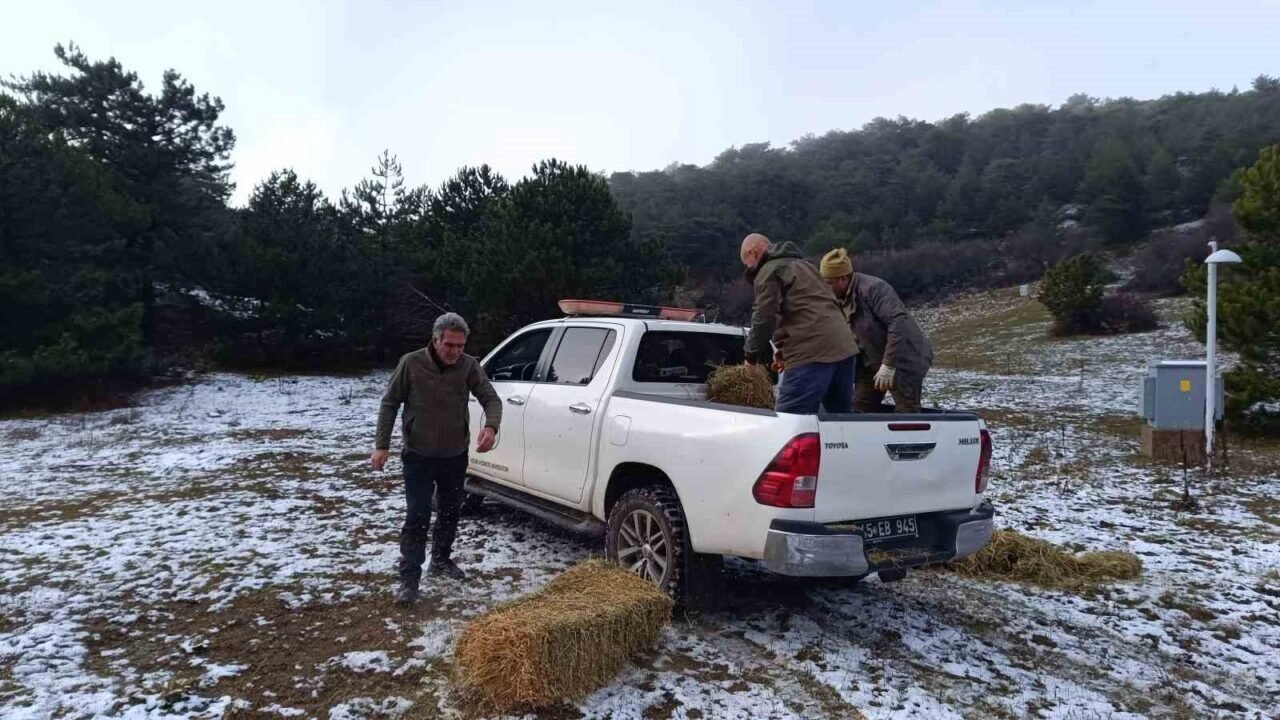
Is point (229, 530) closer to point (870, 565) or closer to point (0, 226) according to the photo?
point (870, 565)

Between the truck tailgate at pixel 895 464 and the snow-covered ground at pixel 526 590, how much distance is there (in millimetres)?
834

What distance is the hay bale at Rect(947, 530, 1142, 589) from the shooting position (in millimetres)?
5367

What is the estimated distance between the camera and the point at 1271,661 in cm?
414

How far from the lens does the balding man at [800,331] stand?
461cm

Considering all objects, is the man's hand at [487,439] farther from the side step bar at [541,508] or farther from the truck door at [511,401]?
the truck door at [511,401]

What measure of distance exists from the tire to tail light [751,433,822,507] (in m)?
0.70

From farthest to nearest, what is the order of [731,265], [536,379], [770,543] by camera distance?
[731,265], [536,379], [770,543]

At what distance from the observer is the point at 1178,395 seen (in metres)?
9.99

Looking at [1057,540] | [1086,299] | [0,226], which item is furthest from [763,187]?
[1057,540]

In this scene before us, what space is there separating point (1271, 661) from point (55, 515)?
9.51 m

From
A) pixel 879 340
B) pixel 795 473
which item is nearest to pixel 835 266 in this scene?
pixel 879 340

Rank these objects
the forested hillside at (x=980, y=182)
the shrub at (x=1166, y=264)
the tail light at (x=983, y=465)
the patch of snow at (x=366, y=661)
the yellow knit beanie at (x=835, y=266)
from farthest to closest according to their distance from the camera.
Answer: the forested hillside at (x=980, y=182) → the shrub at (x=1166, y=264) → the yellow knit beanie at (x=835, y=266) → the tail light at (x=983, y=465) → the patch of snow at (x=366, y=661)

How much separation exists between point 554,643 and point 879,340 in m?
3.48

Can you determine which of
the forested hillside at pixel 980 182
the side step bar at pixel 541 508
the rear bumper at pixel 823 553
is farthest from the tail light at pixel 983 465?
the forested hillside at pixel 980 182
